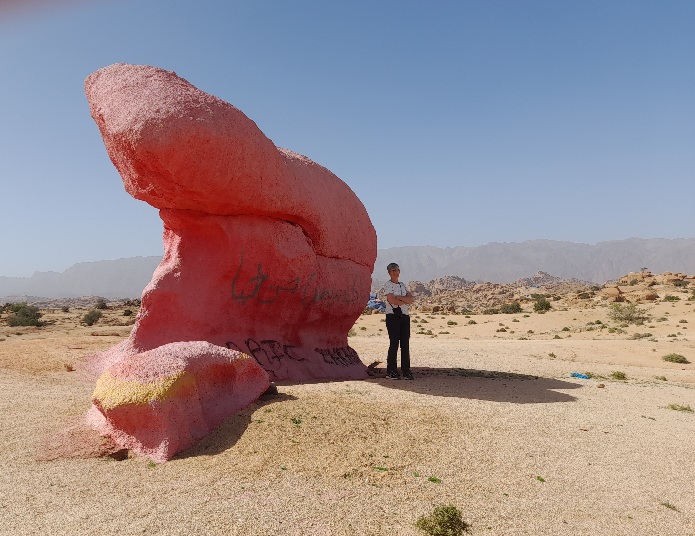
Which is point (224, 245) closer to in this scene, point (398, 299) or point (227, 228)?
point (227, 228)

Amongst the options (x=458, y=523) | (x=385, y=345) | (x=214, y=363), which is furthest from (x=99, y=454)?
(x=385, y=345)

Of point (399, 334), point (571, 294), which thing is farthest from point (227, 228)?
point (571, 294)

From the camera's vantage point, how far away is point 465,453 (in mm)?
4555

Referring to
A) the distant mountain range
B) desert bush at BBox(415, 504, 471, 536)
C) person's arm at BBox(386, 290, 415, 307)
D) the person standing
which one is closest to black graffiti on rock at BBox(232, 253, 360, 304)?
the person standing

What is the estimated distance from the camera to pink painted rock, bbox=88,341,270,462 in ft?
14.8

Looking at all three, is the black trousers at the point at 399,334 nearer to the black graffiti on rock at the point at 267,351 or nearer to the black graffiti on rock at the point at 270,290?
the black graffiti on rock at the point at 270,290

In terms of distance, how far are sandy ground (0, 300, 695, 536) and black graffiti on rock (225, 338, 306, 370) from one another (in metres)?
1.08

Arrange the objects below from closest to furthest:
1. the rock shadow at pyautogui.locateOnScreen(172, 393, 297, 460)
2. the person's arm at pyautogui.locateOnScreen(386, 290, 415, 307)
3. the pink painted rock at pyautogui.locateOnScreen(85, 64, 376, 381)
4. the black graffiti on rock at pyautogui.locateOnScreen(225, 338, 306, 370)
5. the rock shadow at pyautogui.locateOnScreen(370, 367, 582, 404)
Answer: the rock shadow at pyautogui.locateOnScreen(172, 393, 297, 460) → the pink painted rock at pyautogui.locateOnScreen(85, 64, 376, 381) → the rock shadow at pyautogui.locateOnScreen(370, 367, 582, 404) → the black graffiti on rock at pyautogui.locateOnScreen(225, 338, 306, 370) → the person's arm at pyautogui.locateOnScreen(386, 290, 415, 307)

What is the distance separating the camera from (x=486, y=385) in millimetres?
8320

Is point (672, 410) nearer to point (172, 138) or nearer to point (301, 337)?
point (301, 337)

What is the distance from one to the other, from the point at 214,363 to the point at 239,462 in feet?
4.95

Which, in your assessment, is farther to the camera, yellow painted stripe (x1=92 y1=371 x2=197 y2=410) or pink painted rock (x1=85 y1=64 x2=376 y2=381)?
pink painted rock (x1=85 y1=64 x2=376 y2=381)

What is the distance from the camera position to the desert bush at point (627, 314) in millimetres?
22898

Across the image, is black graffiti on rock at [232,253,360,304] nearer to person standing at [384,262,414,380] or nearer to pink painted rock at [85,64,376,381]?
pink painted rock at [85,64,376,381]
